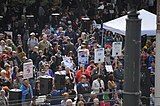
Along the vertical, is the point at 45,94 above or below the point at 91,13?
below

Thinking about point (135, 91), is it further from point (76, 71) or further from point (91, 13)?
point (91, 13)

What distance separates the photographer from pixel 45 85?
13984 millimetres

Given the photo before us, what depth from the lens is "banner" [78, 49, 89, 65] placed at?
56.7ft

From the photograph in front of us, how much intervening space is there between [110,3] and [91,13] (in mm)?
2920

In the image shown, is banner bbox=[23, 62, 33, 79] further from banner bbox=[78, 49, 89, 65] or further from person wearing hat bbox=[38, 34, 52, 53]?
person wearing hat bbox=[38, 34, 52, 53]

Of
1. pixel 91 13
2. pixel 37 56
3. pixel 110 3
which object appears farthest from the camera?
pixel 110 3

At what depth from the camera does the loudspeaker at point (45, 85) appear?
545 inches

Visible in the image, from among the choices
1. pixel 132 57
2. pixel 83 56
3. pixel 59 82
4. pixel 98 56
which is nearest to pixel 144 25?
pixel 83 56

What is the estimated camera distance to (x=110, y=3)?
33.0 metres

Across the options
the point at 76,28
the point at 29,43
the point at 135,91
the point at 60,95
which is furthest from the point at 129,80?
the point at 76,28

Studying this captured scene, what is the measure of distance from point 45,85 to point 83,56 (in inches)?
149

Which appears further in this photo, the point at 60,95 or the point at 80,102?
the point at 60,95

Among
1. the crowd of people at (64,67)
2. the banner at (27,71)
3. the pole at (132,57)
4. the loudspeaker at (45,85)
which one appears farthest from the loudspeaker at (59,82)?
the pole at (132,57)

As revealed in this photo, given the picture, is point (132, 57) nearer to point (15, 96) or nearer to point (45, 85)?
point (15, 96)
